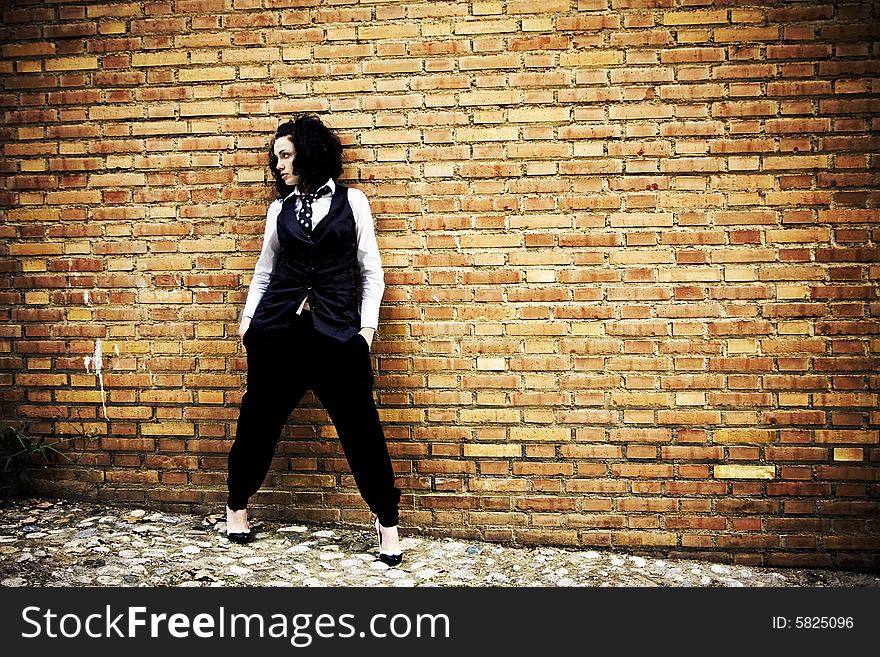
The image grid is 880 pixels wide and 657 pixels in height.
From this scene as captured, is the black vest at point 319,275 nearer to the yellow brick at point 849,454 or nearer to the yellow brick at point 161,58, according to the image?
the yellow brick at point 161,58

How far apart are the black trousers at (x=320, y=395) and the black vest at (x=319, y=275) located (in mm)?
60

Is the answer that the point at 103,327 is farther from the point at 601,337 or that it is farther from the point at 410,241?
the point at 601,337

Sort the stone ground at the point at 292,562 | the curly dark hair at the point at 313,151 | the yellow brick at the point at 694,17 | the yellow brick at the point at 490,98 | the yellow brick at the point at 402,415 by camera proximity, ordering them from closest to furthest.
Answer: the stone ground at the point at 292,562 → the curly dark hair at the point at 313,151 → the yellow brick at the point at 694,17 → the yellow brick at the point at 490,98 → the yellow brick at the point at 402,415

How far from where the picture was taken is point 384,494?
136 inches

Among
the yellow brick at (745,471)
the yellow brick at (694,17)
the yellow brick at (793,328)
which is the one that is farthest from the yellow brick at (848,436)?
the yellow brick at (694,17)

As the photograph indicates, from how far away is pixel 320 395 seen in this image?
3.47 meters

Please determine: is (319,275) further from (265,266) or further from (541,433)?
(541,433)

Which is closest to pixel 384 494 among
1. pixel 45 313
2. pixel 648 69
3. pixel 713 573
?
pixel 713 573

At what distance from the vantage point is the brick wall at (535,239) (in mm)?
3578

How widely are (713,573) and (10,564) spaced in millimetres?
3493

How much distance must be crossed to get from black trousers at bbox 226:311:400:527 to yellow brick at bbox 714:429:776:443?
5.63 ft

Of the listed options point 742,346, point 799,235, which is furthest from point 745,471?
point 799,235

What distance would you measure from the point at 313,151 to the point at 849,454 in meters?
3.15

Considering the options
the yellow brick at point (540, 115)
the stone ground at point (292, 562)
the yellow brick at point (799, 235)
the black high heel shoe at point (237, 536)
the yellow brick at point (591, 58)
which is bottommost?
the stone ground at point (292, 562)
